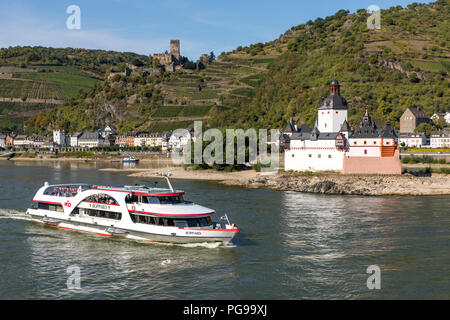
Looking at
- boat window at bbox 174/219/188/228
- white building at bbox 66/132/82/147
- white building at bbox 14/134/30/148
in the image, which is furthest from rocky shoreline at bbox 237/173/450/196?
white building at bbox 14/134/30/148

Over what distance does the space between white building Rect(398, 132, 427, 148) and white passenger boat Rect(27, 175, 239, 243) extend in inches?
A: 3178

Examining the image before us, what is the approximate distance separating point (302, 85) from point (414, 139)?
4560 cm

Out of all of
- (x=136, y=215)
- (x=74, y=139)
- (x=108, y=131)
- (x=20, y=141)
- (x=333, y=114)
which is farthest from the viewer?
(x=20, y=141)

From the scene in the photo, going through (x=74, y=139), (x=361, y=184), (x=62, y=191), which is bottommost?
(x=361, y=184)

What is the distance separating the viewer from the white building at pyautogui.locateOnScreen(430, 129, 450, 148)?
98.2 metres

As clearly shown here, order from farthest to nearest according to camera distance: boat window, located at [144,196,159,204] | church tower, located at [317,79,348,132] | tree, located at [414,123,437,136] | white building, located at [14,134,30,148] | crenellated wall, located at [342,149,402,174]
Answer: white building, located at [14,134,30,148] < tree, located at [414,123,437,136] < church tower, located at [317,79,348,132] < crenellated wall, located at [342,149,402,174] < boat window, located at [144,196,159,204]

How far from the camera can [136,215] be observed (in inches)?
1206

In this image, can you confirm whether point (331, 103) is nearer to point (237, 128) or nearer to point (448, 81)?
point (237, 128)

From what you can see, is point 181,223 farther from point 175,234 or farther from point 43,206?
point 43,206

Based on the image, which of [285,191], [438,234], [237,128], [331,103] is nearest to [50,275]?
[438,234]

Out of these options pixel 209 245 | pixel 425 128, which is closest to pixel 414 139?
pixel 425 128

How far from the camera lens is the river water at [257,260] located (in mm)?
22219

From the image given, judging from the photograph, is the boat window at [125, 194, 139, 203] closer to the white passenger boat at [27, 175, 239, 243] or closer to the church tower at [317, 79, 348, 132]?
the white passenger boat at [27, 175, 239, 243]

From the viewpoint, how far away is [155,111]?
174 metres
